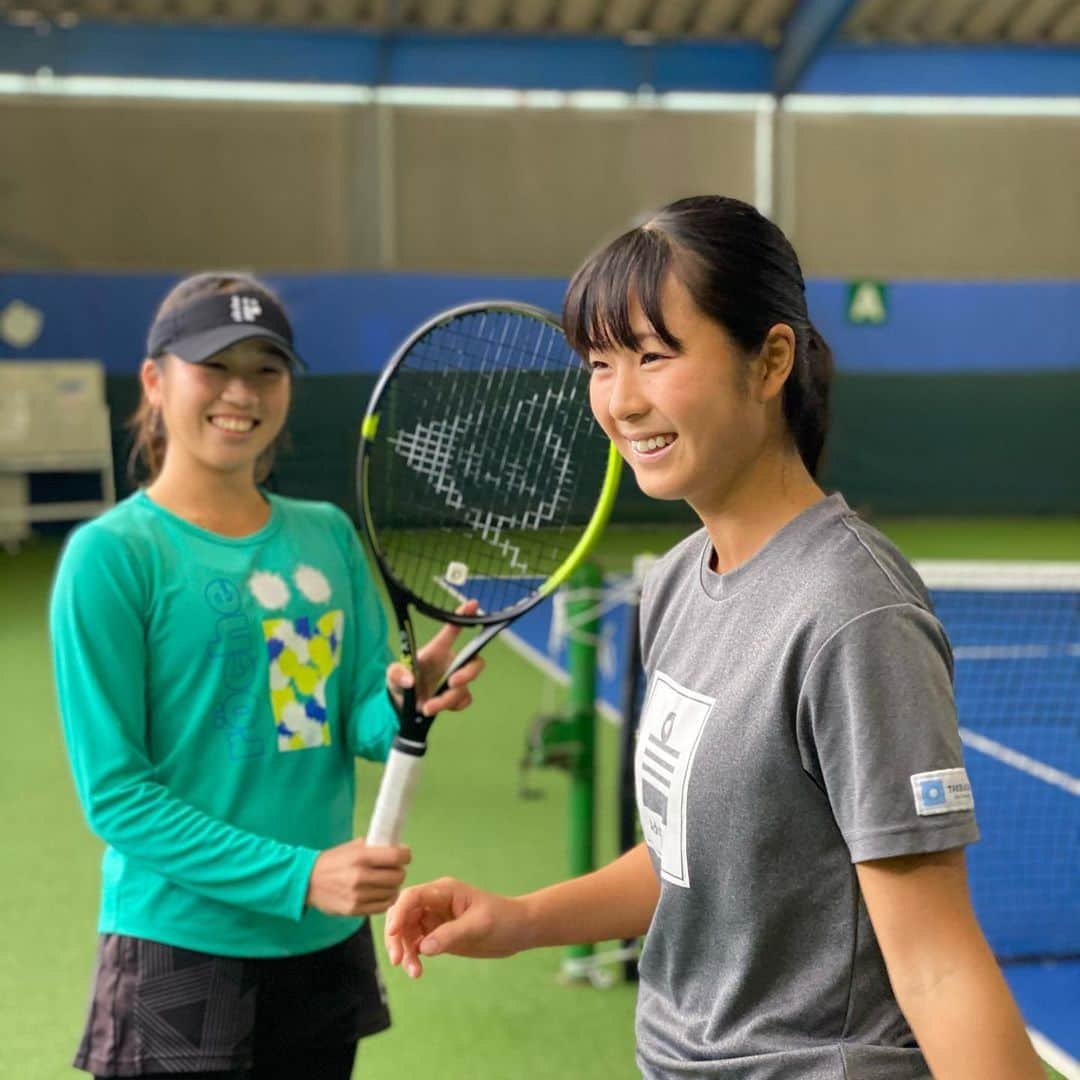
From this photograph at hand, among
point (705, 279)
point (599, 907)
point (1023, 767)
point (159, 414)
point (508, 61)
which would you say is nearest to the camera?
point (705, 279)

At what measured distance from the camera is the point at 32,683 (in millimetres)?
7293

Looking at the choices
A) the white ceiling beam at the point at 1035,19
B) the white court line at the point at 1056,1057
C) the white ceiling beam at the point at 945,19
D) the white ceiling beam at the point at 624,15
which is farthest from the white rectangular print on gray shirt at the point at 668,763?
the white ceiling beam at the point at 1035,19

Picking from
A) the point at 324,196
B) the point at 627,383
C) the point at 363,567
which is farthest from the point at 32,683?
the point at 324,196

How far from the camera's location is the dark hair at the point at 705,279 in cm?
118

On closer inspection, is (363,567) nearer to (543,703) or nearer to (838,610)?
(838,610)

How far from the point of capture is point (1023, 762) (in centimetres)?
545

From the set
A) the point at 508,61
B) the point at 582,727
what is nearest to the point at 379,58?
the point at 508,61

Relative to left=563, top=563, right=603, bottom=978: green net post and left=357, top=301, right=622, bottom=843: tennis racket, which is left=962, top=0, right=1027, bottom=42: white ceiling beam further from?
left=357, top=301, right=622, bottom=843: tennis racket

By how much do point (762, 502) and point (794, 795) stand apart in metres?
0.26

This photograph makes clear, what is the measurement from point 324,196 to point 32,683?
8.36 m

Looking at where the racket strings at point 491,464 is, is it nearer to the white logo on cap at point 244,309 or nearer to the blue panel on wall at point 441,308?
the white logo on cap at point 244,309

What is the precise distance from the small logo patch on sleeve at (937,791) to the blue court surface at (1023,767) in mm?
1137

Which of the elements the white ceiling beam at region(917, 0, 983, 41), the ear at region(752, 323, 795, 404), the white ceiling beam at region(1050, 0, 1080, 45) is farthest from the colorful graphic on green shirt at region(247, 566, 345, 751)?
the white ceiling beam at region(1050, 0, 1080, 45)

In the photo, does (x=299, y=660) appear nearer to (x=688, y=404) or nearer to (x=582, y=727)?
(x=688, y=404)
